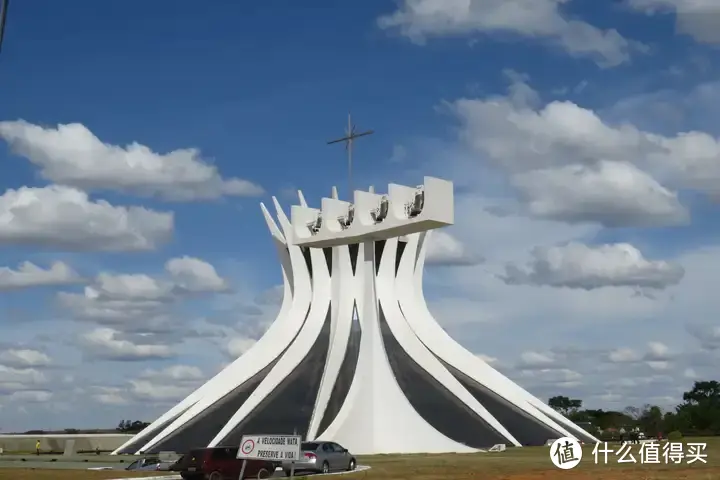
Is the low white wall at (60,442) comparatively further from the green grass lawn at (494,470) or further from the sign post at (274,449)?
the sign post at (274,449)

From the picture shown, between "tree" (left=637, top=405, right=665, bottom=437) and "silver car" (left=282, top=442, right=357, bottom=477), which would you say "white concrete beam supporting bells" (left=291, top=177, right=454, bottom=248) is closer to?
"silver car" (left=282, top=442, right=357, bottom=477)

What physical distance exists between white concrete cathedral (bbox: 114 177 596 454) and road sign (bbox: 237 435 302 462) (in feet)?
64.6

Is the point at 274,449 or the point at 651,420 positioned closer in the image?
the point at 274,449

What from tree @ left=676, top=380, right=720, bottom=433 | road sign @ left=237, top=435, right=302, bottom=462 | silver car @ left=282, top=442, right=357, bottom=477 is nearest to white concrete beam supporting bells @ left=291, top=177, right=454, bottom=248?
silver car @ left=282, top=442, right=357, bottom=477

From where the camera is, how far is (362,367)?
1494 inches

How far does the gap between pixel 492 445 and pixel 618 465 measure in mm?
9410

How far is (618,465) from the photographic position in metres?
27.0

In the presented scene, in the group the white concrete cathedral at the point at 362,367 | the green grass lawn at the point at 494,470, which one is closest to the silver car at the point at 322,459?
the green grass lawn at the point at 494,470

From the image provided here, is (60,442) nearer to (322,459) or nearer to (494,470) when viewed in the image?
(322,459)

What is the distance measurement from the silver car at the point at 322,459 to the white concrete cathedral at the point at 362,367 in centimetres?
925

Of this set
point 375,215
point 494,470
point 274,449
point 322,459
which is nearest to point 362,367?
point 375,215

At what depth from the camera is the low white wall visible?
5041 cm

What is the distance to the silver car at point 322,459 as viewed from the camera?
2561cm

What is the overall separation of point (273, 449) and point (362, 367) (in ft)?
70.7
